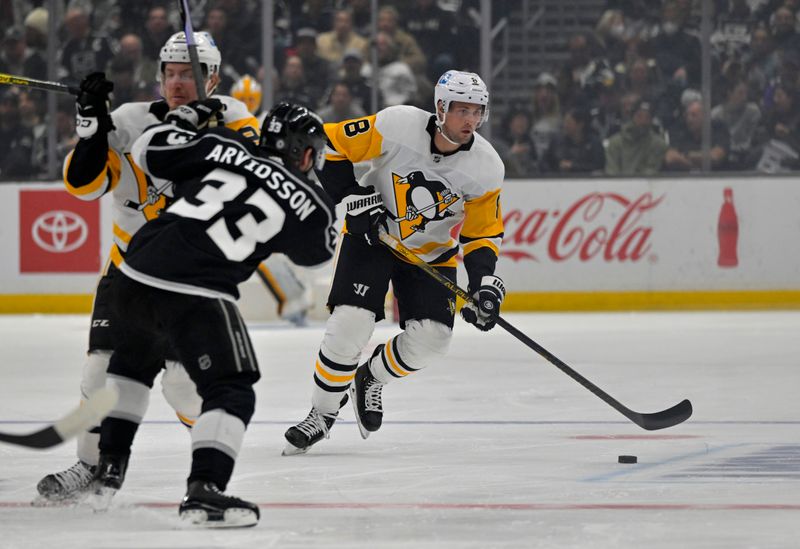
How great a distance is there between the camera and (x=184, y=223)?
3.15m

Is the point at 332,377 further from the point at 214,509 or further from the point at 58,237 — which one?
the point at 58,237

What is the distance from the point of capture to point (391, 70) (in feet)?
30.9

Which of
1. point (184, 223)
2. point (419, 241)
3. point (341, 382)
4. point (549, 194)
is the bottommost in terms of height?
point (549, 194)

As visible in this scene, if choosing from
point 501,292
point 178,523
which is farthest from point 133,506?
point 501,292

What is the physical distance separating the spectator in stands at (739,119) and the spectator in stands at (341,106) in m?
2.15

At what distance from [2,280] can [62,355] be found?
90.5 inches

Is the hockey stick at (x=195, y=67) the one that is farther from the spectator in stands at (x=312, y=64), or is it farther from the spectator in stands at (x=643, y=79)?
the spectator in stands at (x=643, y=79)

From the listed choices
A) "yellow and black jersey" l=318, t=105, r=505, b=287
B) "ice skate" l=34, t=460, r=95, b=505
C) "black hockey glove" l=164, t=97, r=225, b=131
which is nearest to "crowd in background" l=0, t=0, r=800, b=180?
"yellow and black jersey" l=318, t=105, r=505, b=287

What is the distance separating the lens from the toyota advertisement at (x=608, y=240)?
29.9 feet

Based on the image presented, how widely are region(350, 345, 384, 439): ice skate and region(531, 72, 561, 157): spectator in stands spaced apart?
4.98 meters

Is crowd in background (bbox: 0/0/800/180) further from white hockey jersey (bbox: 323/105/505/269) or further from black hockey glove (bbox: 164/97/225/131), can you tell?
black hockey glove (bbox: 164/97/225/131)

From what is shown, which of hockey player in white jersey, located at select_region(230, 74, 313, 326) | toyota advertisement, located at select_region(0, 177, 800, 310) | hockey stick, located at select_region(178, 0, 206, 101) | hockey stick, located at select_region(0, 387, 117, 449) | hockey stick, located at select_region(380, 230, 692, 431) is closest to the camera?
hockey stick, located at select_region(0, 387, 117, 449)

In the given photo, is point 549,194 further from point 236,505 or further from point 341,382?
point 236,505

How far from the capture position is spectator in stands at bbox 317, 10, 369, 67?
9.44 meters
